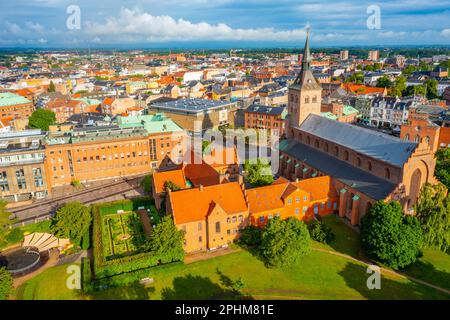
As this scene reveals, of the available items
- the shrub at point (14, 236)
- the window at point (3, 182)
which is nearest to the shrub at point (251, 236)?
the shrub at point (14, 236)

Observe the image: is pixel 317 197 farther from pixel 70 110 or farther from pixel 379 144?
pixel 70 110

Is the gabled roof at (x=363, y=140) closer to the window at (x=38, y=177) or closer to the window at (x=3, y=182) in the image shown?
the window at (x=38, y=177)

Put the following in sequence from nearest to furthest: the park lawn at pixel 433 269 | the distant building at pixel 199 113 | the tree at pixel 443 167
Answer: the park lawn at pixel 433 269 → the tree at pixel 443 167 → the distant building at pixel 199 113

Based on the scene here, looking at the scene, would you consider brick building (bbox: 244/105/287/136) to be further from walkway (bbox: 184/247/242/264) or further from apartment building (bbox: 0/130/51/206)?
apartment building (bbox: 0/130/51/206)

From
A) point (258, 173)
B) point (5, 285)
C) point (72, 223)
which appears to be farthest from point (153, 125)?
point (5, 285)

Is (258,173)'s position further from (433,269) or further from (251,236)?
(433,269)
